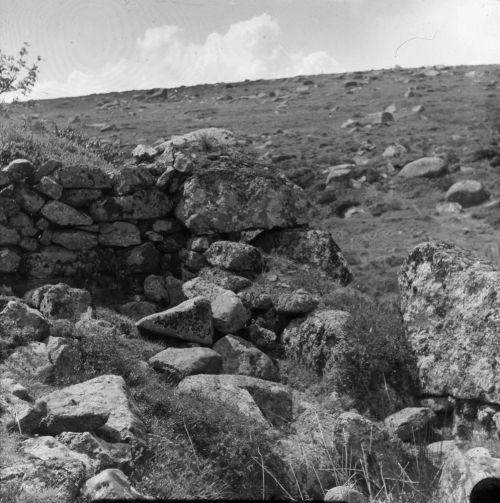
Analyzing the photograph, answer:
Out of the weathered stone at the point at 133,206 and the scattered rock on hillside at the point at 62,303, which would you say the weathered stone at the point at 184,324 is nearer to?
the scattered rock on hillside at the point at 62,303

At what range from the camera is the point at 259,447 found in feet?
21.9

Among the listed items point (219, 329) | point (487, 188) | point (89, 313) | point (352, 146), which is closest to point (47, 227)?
point (89, 313)

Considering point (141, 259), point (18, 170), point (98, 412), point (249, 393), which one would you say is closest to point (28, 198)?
point (18, 170)

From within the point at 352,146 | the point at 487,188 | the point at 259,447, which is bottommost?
the point at 259,447

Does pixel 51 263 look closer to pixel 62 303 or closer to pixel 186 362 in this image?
pixel 62 303

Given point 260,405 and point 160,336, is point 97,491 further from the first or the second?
point 160,336

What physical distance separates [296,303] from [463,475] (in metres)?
6.27

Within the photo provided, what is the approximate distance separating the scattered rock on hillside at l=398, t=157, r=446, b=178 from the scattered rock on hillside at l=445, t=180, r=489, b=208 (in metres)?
2.95

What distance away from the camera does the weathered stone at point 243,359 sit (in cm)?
995

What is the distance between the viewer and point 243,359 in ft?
33.3

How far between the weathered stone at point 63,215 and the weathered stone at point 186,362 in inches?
163

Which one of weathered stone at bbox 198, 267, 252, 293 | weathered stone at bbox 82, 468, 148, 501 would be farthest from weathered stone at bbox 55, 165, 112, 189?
weathered stone at bbox 82, 468, 148, 501

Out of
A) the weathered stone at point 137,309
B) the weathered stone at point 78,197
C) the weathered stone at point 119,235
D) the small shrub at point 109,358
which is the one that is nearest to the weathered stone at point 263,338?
the weathered stone at point 137,309

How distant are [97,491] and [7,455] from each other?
41.7 inches
